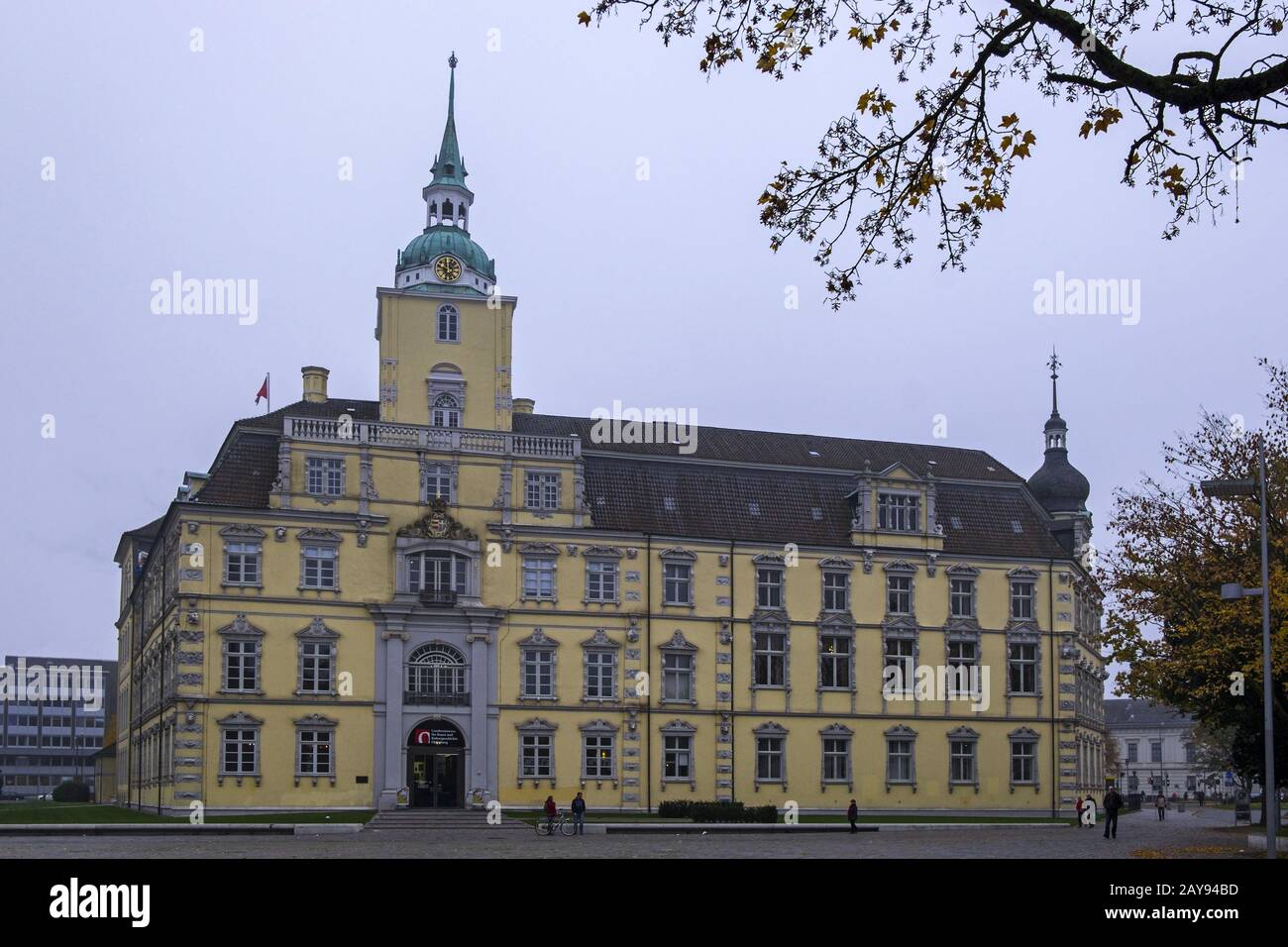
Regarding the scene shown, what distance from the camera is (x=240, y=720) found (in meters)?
59.2

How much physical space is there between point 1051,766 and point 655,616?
18542 mm

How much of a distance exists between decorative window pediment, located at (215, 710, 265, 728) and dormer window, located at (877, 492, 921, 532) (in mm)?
26636

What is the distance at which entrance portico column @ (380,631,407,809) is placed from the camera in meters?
60.1

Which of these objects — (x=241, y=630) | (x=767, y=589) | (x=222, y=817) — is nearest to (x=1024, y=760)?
(x=767, y=589)

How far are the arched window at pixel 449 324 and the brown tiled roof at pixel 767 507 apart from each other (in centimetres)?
762

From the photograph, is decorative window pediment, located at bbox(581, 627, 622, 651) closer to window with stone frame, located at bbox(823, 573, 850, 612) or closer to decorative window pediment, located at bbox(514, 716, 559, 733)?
decorative window pediment, located at bbox(514, 716, 559, 733)

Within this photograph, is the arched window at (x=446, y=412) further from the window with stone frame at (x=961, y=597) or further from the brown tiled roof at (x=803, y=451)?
the window with stone frame at (x=961, y=597)

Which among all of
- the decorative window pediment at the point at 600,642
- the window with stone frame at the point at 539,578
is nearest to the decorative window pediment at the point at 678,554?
the decorative window pediment at the point at 600,642

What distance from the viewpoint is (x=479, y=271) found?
216 feet
